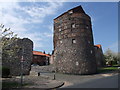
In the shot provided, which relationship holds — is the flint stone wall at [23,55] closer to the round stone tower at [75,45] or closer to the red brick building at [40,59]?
the round stone tower at [75,45]

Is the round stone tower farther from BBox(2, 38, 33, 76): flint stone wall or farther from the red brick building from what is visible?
the red brick building

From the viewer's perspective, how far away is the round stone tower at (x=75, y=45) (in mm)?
21094

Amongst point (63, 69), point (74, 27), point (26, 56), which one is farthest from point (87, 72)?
point (26, 56)

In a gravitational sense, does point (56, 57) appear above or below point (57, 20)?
below

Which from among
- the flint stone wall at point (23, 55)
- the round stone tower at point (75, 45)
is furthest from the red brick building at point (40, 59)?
the flint stone wall at point (23, 55)

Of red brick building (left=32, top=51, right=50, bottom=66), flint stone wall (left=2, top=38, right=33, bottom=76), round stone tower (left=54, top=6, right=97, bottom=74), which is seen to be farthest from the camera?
red brick building (left=32, top=51, right=50, bottom=66)

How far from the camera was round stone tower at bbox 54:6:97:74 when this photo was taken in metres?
21.1

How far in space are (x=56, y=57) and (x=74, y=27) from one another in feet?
24.7

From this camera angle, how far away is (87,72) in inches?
813

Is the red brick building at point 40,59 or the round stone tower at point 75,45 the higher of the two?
the round stone tower at point 75,45

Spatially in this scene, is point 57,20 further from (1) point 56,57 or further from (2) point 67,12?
(1) point 56,57

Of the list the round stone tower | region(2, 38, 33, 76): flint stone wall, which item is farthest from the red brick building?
region(2, 38, 33, 76): flint stone wall

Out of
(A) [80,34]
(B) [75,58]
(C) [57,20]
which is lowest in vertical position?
(B) [75,58]

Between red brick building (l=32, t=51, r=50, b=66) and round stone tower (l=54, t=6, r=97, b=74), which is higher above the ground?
round stone tower (l=54, t=6, r=97, b=74)
